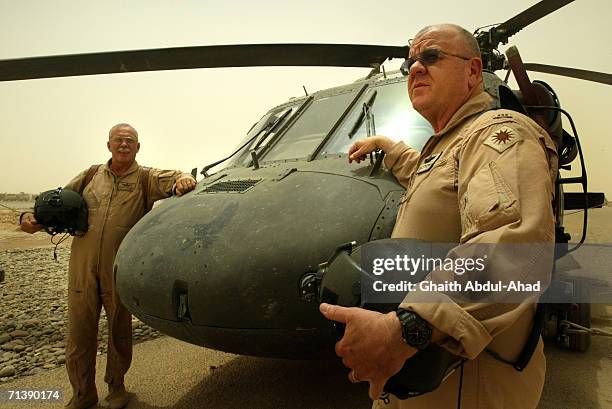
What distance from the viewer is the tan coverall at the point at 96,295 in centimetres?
305

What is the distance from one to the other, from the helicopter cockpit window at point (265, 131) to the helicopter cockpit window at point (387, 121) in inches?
26.6

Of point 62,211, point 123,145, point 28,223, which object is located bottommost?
point 28,223

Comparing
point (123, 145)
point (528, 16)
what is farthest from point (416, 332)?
point (528, 16)

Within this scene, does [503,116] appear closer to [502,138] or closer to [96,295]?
[502,138]

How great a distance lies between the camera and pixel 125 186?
3.29 meters

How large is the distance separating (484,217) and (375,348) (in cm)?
40

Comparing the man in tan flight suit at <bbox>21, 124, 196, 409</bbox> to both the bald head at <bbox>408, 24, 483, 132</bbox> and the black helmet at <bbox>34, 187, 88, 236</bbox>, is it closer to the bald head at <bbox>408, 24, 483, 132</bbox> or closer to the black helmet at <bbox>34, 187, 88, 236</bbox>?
the black helmet at <bbox>34, 187, 88, 236</bbox>

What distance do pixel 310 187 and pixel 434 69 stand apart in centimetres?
95

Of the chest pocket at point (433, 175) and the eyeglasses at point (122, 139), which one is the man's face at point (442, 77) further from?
the eyeglasses at point (122, 139)

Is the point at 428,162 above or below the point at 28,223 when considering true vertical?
above

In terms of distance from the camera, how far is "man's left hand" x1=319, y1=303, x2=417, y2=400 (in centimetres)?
104

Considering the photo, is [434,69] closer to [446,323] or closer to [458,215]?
[458,215]

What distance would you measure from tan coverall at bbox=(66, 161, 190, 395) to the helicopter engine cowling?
0.77 meters

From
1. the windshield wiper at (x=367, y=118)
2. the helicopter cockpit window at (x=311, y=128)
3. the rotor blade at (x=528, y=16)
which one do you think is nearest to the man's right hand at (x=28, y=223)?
the helicopter cockpit window at (x=311, y=128)
